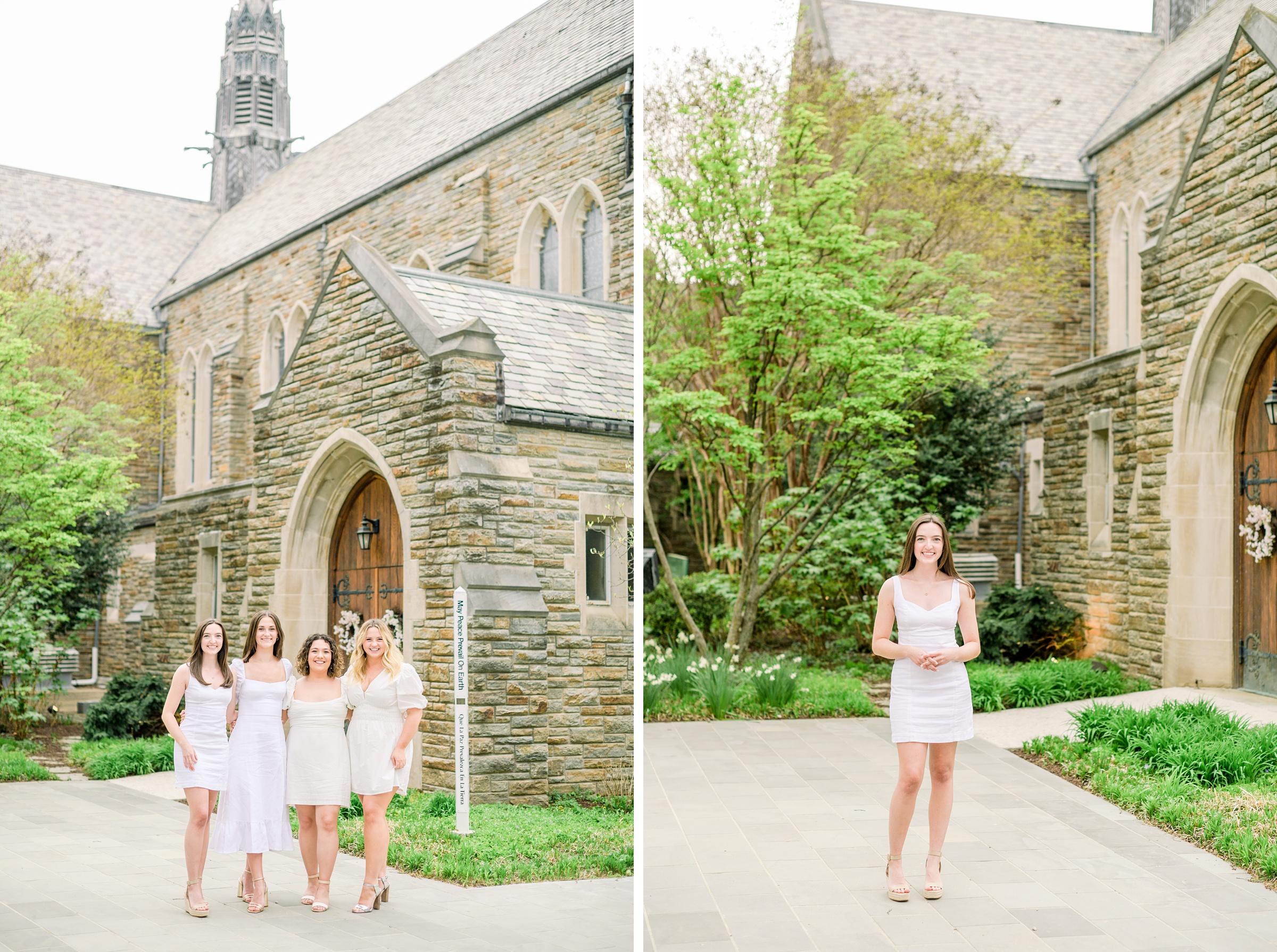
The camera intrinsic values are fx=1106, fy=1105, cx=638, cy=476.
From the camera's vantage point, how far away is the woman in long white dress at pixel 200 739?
13.7 ft

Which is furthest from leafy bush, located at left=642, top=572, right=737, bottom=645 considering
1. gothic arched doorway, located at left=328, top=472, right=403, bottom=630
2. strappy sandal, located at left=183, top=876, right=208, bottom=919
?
strappy sandal, located at left=183, top=876, right=208, bottom=919

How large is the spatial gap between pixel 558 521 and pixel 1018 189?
395 inches

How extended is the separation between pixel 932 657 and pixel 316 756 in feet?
8.25

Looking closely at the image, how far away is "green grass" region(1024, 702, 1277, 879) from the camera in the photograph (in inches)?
219

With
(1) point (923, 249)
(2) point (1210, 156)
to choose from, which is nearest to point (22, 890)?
(2) point (1210, 156)

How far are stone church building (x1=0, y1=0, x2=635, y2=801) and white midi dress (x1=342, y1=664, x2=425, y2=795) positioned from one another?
13.3 inches

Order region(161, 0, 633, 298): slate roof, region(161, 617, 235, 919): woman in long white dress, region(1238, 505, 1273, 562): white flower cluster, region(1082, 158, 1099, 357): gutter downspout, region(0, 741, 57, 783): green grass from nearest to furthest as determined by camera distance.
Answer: region(161, 617, 235, 919): woman in long white dress → region(0, 741, 57, 783): green grass → region(161, 0, 633, 298): slate roof → region(1238, 505, 1273, 562): white flower cluster → region(1082, 158, 1099, 357): gutter downspout

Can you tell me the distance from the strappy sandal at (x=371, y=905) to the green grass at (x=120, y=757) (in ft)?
3.04

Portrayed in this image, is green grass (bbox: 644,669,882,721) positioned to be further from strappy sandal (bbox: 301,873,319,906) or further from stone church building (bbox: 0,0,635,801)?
strappy sandal (bbox: 301,873,319,906)

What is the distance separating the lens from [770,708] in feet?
31.6

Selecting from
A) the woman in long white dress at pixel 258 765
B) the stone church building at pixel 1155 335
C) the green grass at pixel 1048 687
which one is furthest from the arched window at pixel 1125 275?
the woman in long white dress at pixel 258 765

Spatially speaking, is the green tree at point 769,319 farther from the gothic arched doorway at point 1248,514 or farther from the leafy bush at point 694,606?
the gothic arched doorway at point 1248,514

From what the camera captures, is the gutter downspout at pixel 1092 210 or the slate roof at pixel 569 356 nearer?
the slate roof at pixel 569 356

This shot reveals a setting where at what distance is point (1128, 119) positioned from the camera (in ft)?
39.5
